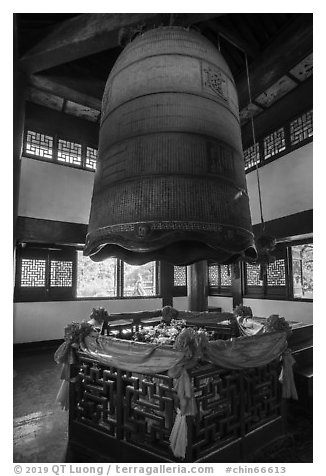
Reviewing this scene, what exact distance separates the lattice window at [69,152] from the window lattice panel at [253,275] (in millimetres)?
5486

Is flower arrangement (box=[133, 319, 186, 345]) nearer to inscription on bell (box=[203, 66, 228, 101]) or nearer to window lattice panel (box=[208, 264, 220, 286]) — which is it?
inscription on bell (box=[203, 66, 228, 101])

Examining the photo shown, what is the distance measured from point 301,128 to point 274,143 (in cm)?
78

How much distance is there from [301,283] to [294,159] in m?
2.90

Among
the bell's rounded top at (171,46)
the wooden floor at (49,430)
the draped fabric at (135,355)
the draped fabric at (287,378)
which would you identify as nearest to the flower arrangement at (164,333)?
the draped fabric at (135,355)

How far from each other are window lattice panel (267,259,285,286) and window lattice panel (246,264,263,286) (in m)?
0.37

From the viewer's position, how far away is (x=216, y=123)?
73.1 inches

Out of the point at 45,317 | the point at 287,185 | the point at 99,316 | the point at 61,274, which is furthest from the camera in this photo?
the point at 61,274

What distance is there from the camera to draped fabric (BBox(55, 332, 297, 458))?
104 inches

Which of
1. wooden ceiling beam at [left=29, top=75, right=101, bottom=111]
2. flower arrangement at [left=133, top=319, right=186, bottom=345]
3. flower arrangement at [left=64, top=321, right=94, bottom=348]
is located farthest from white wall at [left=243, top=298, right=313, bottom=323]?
wooden ceiling beam at [left=29, top=75, right=101, bottom=111]

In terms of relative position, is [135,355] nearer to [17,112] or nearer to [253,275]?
[17,112]

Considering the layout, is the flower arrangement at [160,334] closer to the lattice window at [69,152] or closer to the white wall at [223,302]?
the white wall at [223,302]

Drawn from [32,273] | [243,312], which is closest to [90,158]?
[32,273]

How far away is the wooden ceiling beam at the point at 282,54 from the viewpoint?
3.71m

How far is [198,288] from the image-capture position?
7.47 meters
